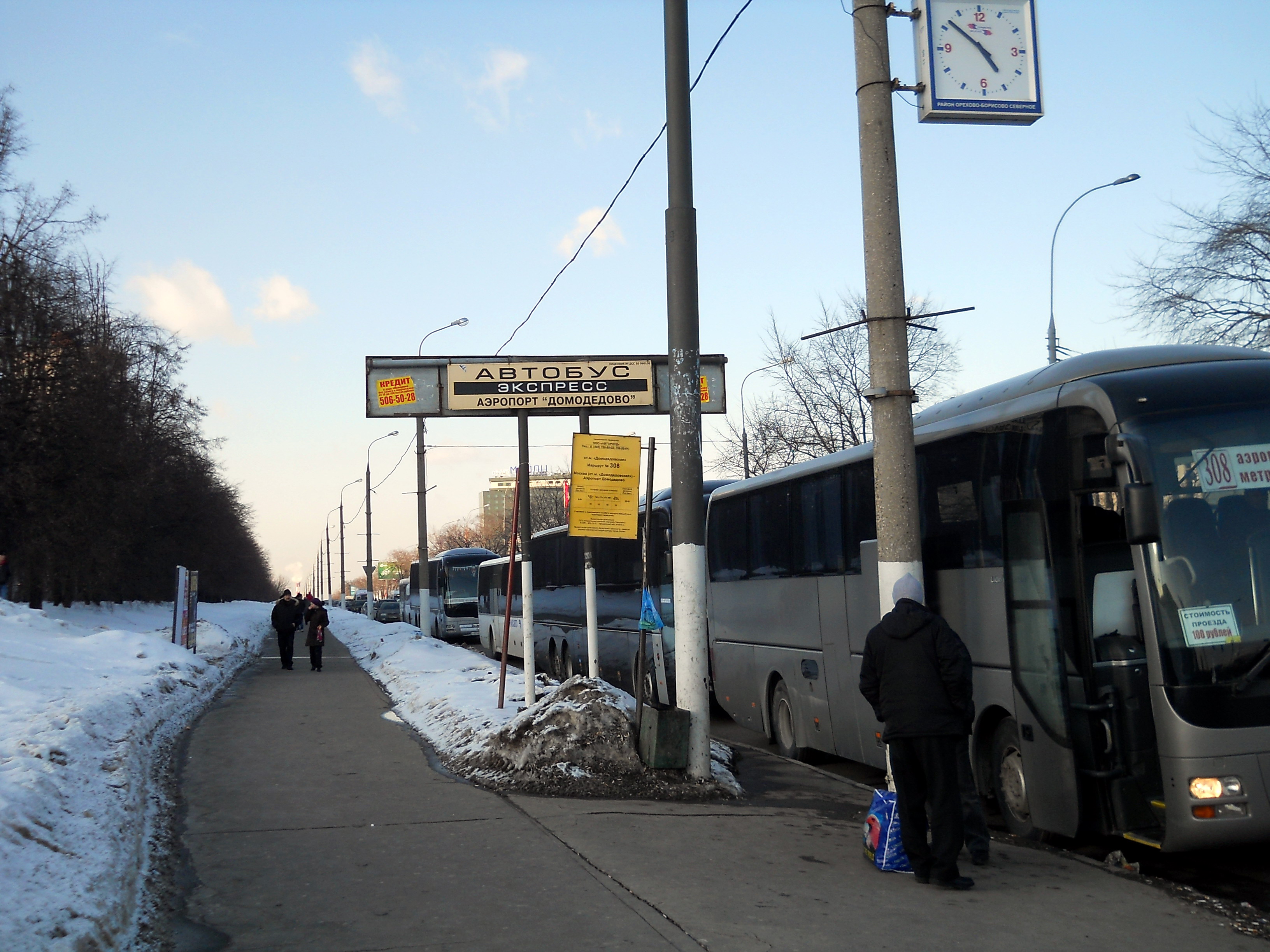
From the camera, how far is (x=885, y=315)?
8.17 m

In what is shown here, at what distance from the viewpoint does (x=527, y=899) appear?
5.89 m

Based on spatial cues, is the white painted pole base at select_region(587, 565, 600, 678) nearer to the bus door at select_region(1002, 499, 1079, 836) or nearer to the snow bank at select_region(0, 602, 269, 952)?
the snow bank at select_region(0, 602, 269, 952)

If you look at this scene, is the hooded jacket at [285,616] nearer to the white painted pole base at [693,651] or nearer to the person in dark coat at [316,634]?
the person in dark coat at [316,634]

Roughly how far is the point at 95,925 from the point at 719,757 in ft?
20.8

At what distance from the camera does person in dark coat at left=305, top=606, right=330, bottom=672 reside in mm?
25016

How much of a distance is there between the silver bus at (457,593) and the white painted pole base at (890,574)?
33535mm

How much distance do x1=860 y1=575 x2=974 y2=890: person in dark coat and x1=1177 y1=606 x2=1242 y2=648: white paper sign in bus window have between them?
1335mm

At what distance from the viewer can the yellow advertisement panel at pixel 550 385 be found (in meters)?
12.7

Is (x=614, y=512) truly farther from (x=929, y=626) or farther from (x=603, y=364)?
(x=929, y=626)

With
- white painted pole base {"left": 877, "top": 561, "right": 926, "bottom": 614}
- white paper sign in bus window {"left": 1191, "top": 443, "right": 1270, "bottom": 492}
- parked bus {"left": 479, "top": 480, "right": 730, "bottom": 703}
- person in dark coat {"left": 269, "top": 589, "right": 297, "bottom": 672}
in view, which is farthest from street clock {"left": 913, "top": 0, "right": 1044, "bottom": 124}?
person in dark coat {"left": 269, "top": 589, "right": 297, "bottom": 672}

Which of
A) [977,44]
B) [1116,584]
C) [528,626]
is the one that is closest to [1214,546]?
[1116,584]

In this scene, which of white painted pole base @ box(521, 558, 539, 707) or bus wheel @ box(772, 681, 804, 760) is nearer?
bus wheel @ box(772, 681, 804, 760)

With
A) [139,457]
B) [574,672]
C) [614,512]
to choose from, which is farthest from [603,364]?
[139,457]

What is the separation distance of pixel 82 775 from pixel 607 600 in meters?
11.5
